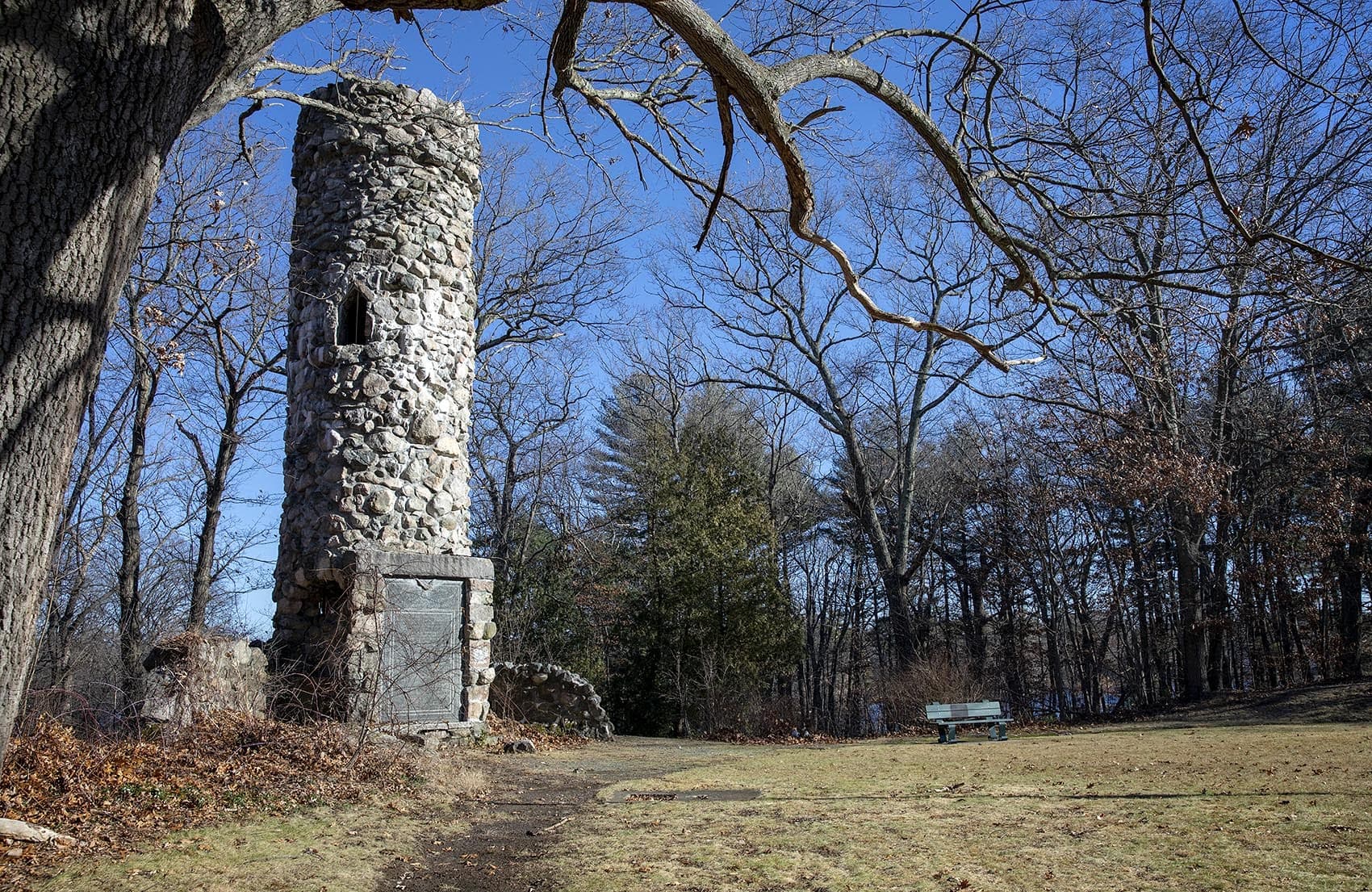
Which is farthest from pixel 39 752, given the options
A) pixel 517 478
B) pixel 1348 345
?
pixel 517 478

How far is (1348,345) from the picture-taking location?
12.0m

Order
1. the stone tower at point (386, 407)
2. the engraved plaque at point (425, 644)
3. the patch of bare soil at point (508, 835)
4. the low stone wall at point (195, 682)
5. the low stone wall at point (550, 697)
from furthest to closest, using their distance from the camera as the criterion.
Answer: the low stone wall at point (550, 697)
the stone tower at point (386, 407)
the engraved plaque at point (425, 644)
the low stone wall at point (195, 682)
the patch of bare soil at point (508, 835)

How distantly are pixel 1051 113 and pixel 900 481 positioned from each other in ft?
60.6

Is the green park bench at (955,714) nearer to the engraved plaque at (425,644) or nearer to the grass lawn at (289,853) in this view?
the engraved plaque at (425,644)

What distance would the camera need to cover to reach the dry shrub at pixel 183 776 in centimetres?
555

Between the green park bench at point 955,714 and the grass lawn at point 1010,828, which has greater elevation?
the green park bench at point 955,714

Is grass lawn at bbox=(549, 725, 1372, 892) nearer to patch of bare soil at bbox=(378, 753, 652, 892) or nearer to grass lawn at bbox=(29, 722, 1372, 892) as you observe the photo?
grass lawn at bbox=(29, 722, 1372, 892)

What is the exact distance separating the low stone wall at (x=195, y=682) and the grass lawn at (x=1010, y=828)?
328cm

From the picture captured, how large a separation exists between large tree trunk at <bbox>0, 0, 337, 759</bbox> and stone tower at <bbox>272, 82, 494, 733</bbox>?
735cm

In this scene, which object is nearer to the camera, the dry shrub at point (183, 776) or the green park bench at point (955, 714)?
the dry shrub at point (183, 776)

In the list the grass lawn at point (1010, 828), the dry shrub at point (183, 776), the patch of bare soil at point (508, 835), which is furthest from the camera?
the dry shrub at point (183, 776)

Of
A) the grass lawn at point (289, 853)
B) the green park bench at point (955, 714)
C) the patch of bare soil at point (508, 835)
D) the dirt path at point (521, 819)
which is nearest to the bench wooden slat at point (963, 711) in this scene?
the green park bench at point (955, 714)

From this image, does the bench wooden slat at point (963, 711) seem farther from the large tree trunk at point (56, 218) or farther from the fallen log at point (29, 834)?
the large tree trunk at point (56, 218)

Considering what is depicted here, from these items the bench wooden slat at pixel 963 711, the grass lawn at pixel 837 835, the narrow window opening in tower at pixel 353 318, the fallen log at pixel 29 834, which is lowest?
the grass lawn at pixel 837 835
